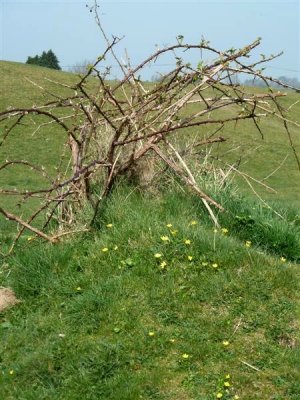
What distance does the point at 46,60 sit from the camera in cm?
4762

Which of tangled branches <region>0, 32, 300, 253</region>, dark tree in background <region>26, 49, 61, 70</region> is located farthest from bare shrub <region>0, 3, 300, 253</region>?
dark tree in background <region>26, 49, 61, 70</region>

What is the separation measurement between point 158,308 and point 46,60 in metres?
44.5

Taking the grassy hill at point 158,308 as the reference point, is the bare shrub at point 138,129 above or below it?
above

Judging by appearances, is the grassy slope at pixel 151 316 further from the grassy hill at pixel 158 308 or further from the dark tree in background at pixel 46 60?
the dark tree in background at pixel 46 60

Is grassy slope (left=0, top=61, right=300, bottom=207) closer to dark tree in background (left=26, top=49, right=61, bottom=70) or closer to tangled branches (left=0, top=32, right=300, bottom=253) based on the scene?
tangled branches (left=0, top=32, right=300, bottom=253)

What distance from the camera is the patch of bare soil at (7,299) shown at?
18.5 ft

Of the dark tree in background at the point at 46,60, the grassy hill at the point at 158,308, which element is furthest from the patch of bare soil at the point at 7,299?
the dark tree in background at the point at 46,60

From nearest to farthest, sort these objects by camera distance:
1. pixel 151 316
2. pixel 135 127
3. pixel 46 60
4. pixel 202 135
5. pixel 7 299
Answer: pixel 151 316
pixel 7 299
pixel 135 127
pixel 202 135
pixel 46 60

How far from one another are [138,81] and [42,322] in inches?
127

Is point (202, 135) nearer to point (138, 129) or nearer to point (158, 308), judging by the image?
point (138, 129)

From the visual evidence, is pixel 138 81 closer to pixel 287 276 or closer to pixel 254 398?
pixel 287 276

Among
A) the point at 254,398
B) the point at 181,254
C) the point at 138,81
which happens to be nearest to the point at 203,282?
the point at 181,254

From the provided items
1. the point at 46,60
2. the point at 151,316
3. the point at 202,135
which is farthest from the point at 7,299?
the point at 46,60

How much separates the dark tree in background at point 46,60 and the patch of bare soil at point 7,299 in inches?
1694
